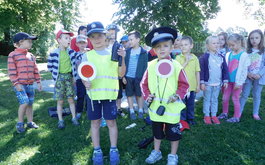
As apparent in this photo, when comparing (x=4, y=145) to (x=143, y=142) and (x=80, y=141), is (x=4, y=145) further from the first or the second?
(x=143, y=142)

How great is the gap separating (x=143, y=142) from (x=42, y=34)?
103ft

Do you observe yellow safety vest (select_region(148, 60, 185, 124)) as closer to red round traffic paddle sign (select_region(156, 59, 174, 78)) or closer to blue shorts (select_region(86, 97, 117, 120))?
red round traffic paddle sign (select_region(156, 59, 174, 78))

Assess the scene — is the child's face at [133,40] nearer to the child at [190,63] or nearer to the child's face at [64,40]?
the child at [190,63]

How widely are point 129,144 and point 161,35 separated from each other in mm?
2030

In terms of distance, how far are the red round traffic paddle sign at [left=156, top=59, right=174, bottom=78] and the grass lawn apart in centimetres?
138

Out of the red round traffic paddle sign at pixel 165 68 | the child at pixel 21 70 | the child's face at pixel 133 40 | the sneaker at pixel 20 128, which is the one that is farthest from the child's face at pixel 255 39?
the sneaker at pixel 20 128

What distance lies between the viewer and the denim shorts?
4.34 m

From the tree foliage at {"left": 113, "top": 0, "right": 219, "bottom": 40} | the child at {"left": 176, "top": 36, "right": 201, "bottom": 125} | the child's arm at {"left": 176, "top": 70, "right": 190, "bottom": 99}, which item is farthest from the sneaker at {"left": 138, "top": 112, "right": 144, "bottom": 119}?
the tree foliage at {"left": 113, "top": 0, "right": 219, "bottom": 40}

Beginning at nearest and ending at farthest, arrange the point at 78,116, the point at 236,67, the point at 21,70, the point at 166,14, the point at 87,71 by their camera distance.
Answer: the point at 87,71 → the point at 21,70 → the point at 236,67 → the point at 78,116 → the point at 166,14

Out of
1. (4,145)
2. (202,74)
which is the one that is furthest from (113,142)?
(202,74)

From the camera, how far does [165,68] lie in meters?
2.77

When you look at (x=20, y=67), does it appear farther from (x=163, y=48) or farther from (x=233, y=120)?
(x=233, y=120)

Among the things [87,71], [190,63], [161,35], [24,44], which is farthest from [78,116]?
[161,35]

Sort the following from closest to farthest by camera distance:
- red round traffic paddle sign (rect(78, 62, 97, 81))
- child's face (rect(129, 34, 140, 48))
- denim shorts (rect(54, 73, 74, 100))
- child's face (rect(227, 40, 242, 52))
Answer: red round traffic paddle sign (rect(78, 62, 97, 81)), denim shorts (rect(54, 73, 74, 100)), child's face (rect(227, 40, 242, 52)), child's face (rect(129, 34, 140, 48))
